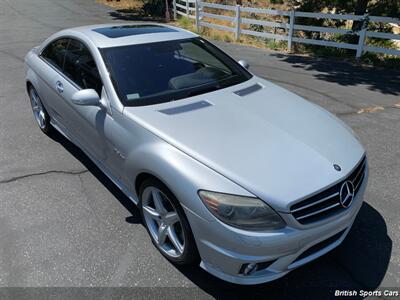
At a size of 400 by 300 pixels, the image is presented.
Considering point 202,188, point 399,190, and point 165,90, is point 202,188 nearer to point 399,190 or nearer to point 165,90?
point 165,90

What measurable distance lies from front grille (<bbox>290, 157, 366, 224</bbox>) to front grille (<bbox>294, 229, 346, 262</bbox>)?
24 cm

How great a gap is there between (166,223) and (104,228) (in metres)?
0.86

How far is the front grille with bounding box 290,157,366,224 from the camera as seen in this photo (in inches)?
101

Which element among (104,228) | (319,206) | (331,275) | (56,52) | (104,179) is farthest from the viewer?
(56,52)

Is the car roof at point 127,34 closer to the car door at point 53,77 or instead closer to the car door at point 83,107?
the car door at point 83,107

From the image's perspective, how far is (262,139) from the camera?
3021 millimetres

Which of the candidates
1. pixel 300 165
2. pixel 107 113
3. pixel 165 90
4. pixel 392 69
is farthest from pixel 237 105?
pixel 392 69

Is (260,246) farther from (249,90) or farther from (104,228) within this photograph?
(249,90)

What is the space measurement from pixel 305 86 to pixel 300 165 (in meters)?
5.60

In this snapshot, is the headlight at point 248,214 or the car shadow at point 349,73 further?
the car shadow at point 349,73

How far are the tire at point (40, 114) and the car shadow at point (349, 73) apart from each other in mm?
5975

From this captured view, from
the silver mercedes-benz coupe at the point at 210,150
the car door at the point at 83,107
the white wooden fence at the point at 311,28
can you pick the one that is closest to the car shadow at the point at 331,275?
the silver mercedes-benz coupe at the point at 210,150

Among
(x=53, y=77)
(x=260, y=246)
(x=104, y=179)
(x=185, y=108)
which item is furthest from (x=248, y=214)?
(x=53, y=77)

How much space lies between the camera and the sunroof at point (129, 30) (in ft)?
13.9
